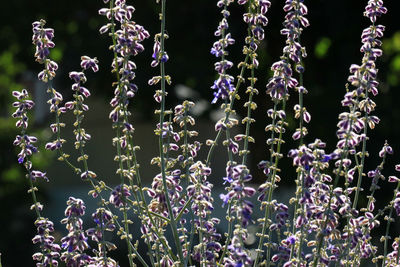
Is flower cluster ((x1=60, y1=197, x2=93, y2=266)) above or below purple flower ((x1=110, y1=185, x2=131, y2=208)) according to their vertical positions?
below

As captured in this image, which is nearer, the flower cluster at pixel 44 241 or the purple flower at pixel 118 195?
the purple flower at pixel 118 195

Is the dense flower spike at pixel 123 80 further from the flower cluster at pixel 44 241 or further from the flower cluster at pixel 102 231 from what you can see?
the flower cluster at pixel 44 241

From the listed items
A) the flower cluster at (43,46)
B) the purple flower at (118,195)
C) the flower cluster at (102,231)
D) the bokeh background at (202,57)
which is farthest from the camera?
the bokeh background at (202,57)

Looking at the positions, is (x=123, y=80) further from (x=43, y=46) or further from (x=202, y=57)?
(x=202, y=57)

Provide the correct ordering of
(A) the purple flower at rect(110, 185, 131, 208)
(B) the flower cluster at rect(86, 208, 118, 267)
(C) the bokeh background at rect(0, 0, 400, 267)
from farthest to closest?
(C) the bokeh background at rect(0, 0, 400, 267)
(B) the flower cluster at rect(86, 208, 118, 267)
(A) the purple flower at rect(110, 185, 131, 208)

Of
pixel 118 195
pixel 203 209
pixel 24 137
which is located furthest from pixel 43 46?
pixel 203 209

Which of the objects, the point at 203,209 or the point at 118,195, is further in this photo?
the point at 203,209

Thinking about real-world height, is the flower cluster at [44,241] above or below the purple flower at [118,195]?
below

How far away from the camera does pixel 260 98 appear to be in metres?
10.6

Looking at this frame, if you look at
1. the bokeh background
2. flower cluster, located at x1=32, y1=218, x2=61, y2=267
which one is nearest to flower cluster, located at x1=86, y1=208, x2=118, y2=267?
flower cluster, located at x1=32, y1=218, x2=61, y2=267

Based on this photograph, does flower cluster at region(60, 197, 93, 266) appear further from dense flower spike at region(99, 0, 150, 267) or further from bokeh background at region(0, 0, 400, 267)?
bokeh background at region(0, 0, 400, 267)

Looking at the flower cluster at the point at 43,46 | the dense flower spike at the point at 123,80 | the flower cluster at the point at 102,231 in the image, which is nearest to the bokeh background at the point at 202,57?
the flower cluster at the point at 43,46

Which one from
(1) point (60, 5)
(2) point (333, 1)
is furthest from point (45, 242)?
(1) point (60, 5)

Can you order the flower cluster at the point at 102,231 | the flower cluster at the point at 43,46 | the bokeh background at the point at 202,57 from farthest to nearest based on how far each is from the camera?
the bokeh background at the point at 202,57 < the flower cluster at the point at 43,46 < the flower cluster at the point at 102,231
